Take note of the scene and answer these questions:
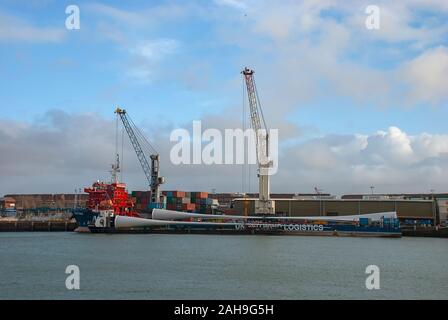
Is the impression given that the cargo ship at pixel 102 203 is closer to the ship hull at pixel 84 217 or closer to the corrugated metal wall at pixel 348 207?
the ship hull at pixel 84 217

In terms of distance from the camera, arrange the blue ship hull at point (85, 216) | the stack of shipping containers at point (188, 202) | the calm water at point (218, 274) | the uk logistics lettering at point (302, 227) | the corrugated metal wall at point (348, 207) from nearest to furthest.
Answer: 1. the calm water at point (218, 274)
2. the blue ship hull at point (85, 216)
3. the uk logistics lettering at point (302, 227)
4. the corrugated metal wall at point (348, 207)
5. the stack of shipping containers at point (188, 202)

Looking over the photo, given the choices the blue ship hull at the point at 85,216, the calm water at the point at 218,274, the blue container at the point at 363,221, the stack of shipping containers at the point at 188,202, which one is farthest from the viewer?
the stack of shipping containers at the point at 188,202

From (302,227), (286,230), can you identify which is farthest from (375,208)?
(286,230)

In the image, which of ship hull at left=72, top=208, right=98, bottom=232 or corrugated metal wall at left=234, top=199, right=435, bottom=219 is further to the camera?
corrugated metal wall at left=234, top=199, right=435, bottom=219

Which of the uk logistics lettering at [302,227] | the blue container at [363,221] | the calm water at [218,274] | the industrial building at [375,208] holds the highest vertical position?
the industrial building at [375,208]

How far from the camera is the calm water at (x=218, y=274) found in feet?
77.8

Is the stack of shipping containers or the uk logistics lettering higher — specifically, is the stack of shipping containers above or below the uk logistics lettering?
above

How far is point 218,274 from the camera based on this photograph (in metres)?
29.0

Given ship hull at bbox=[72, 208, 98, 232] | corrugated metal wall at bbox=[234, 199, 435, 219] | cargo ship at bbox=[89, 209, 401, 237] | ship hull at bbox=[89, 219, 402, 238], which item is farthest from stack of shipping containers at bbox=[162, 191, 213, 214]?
ship hull at bbox=[72, 208, 98, 232]

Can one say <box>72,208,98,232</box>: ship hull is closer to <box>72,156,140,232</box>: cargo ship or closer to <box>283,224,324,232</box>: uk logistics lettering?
<box>72,156,140,232</box>: cargo ship

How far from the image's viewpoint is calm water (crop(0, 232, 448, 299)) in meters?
23.7

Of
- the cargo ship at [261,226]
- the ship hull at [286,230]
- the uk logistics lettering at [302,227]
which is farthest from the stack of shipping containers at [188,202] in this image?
the uk logistics lettering at [302,227]
